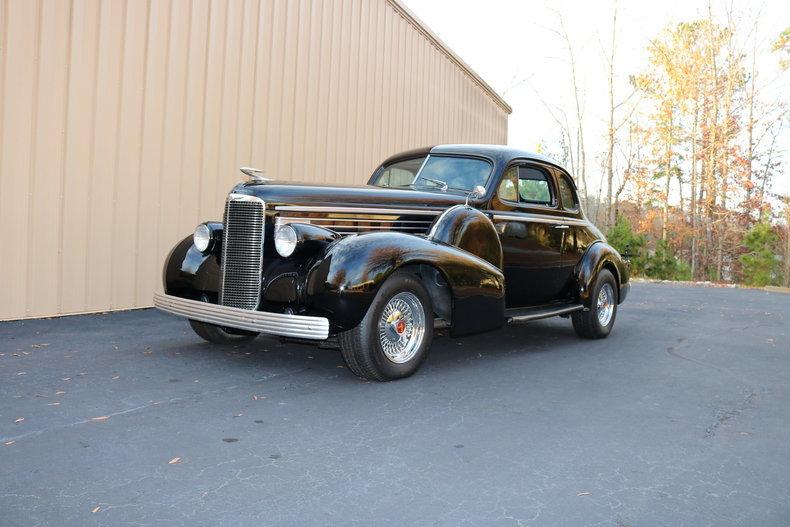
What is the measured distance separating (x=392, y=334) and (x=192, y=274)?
1.77 m

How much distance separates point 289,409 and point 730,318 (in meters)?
7.88

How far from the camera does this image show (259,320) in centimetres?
462

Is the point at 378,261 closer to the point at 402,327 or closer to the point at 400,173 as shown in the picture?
the point at 402,327

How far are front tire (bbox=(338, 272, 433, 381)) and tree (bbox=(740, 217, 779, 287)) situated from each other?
1667 centimetres

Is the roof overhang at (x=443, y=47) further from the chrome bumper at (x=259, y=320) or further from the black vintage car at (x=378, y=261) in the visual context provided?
the chrome bumper at (x=259, y=320)

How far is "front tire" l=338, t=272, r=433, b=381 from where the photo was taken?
188 inches

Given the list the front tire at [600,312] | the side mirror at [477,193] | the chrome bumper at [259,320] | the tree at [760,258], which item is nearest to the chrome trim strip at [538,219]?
the side mirror at [477,193]

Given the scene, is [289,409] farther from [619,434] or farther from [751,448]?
[751,448]

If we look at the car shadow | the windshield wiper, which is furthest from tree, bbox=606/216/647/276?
the windshield wiper

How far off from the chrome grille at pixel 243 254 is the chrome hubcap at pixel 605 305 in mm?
4150

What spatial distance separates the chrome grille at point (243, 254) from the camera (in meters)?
5.09

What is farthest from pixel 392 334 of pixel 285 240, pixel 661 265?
pixel 661 265

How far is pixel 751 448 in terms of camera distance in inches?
147

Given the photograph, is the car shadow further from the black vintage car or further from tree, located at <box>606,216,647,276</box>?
tree, located at <box>606,216,647,276</box>
